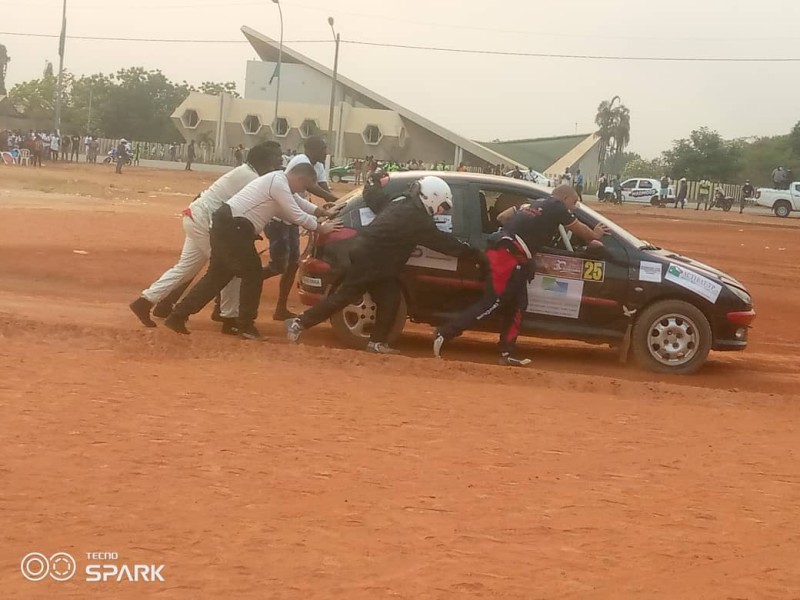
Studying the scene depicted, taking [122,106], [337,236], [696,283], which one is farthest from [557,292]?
[122,106]

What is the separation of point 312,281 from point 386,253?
2.96 ft

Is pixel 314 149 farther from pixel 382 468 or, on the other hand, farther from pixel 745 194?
pixel 745 194

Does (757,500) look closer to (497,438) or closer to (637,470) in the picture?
(637,470)

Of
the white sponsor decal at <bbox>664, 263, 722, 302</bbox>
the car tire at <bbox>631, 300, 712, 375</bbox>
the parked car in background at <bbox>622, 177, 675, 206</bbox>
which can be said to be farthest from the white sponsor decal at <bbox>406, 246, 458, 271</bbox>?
the parked car in background at <bbox>622, 177, 675, 206</bbox>

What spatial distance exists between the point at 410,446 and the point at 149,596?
8.16 feet

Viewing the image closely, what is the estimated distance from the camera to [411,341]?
10.5 m

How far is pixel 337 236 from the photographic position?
9516mm

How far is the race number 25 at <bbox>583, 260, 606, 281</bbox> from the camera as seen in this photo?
9336 mm

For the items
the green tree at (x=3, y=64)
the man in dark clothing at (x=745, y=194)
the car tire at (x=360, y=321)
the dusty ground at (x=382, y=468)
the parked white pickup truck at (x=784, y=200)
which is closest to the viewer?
the dusty ground at (x=382, y=468)

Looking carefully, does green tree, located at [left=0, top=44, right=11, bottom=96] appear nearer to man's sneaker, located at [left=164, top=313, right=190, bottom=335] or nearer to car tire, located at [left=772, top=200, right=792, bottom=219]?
car tire, located at [left=772, top=200, right=792, bottom=219]

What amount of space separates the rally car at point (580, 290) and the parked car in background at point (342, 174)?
43085 mm

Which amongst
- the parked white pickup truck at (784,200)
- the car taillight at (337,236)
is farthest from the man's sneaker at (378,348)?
the parked white pickup truck at (784,200)

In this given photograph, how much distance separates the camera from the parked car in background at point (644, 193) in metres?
52.8

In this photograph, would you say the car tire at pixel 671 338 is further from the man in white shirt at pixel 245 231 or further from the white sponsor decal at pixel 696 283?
the man in white shirt at pixel 245 231
